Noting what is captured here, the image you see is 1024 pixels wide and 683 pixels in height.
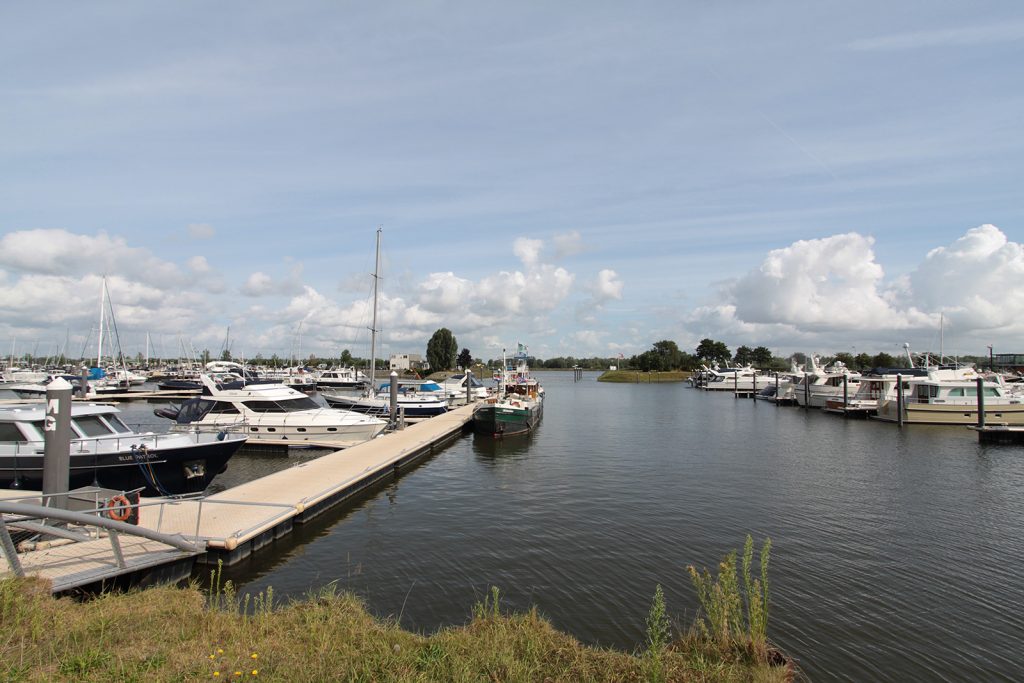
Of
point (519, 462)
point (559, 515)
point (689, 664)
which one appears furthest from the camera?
point (519, 462)

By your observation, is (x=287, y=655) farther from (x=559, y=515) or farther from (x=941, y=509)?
(x=941, y=509)

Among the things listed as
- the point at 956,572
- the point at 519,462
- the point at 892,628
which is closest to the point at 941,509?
the point at 956,572

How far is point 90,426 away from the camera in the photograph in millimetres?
16797

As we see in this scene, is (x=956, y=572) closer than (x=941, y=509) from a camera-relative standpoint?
Yes

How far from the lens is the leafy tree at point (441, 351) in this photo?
148438 mm

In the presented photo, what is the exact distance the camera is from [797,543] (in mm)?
14555

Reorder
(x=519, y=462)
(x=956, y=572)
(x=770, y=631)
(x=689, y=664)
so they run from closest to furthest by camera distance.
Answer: (x=689, y=664)
(x=770, y=631)
(x=956, y=572)
(x=519, y=462)

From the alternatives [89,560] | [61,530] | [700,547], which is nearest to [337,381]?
[700,547]

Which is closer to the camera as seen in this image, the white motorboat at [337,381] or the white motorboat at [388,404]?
the white motorboat at [388,404]

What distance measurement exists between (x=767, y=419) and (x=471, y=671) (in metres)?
50.3

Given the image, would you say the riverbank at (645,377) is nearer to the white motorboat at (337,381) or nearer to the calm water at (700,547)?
the white motorboat at (337,381)

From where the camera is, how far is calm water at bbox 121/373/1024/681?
981cm

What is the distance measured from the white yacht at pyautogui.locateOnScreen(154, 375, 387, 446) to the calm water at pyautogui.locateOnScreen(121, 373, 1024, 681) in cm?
193

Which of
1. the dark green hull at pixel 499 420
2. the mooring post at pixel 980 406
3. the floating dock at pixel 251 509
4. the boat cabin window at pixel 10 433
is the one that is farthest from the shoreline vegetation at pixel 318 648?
the mooring post at pixel 980 406
